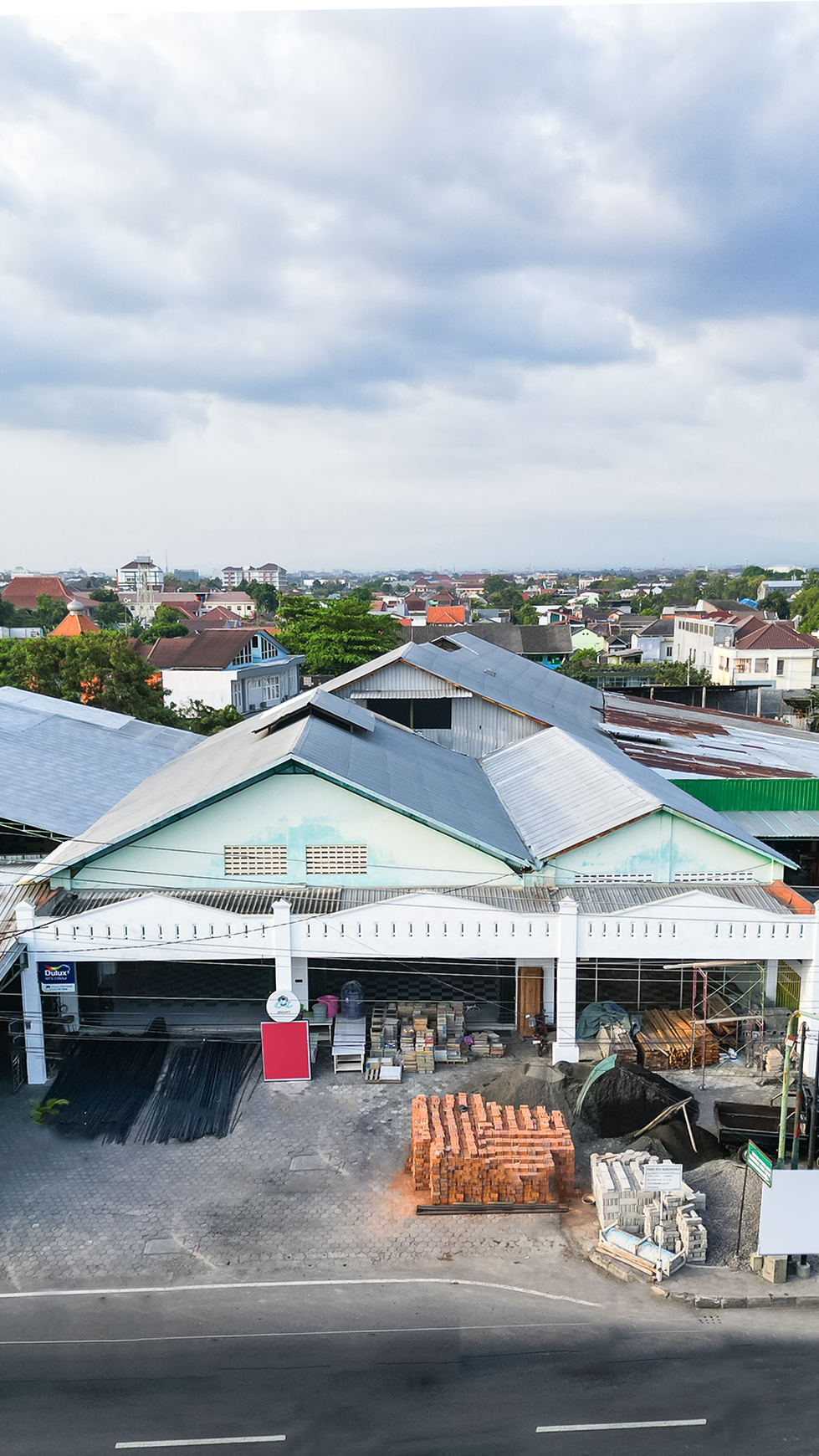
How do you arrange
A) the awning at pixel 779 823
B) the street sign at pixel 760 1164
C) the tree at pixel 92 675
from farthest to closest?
1. the tree at pixel 92 675
2. the awning at pixel 779 823
3. the street sign at pixel 760 1164

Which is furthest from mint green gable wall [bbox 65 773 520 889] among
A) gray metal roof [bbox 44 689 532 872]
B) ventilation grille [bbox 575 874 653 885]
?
ventilation grille [bbox 575 874 653 885]

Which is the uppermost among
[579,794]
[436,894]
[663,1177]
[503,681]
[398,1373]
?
[503,681]

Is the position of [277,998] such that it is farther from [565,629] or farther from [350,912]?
[565,629]

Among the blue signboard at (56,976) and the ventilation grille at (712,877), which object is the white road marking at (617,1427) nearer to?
the ventilation grille at (712,877)

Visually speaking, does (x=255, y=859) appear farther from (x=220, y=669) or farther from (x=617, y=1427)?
(x=220, y=669)

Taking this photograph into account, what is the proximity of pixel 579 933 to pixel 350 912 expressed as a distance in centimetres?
460

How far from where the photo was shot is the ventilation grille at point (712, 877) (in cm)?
2059

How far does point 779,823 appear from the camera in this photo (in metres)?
25.5

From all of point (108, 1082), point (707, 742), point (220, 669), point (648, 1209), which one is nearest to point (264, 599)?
point (220, 669)

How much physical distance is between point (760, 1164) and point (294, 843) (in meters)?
11.0

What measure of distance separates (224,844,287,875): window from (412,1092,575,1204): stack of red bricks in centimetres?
643

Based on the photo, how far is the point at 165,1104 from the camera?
17.9 meters

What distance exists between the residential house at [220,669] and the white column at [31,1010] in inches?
1596

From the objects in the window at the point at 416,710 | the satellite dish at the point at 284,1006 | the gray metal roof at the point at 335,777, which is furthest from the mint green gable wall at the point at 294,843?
the window at the point at 416,710
